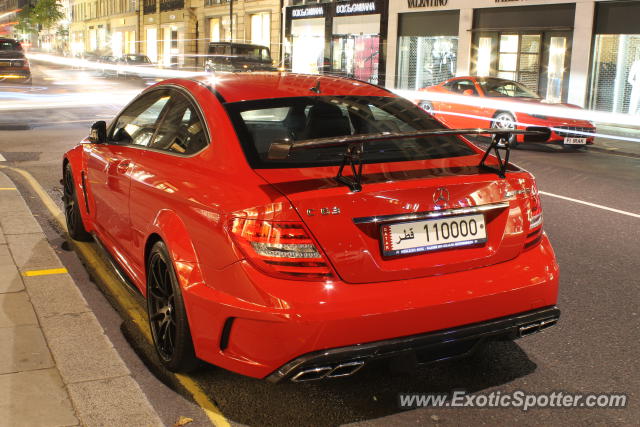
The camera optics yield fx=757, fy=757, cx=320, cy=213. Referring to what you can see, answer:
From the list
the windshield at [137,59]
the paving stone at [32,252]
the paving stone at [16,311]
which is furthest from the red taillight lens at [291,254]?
the windshield at [137,59]

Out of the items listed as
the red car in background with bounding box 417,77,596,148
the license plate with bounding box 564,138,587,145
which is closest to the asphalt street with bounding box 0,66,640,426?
the license plate with bounding box 564,138,587,145

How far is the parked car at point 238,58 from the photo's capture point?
30.3m

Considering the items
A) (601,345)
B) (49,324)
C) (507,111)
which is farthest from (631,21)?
(49,324)

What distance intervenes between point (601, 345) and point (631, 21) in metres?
19.6

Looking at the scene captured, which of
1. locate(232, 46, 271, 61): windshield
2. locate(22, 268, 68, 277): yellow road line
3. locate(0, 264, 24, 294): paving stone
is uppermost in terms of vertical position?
locate(232, 46, 271, 61): windshield

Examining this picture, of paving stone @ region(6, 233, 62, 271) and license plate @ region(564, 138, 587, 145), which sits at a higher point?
license plate @ region(564, 138, 587, 145)

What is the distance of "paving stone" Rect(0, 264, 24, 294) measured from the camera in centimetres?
516

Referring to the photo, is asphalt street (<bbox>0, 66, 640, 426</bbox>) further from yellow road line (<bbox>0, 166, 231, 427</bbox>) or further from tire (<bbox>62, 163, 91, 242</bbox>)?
tire (<bbox>62, 163, 91, 242</bbox>)

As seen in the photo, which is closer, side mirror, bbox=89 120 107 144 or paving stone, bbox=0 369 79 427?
paving stone, bbox=0 369 79 427

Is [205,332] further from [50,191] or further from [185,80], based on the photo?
[50,191]

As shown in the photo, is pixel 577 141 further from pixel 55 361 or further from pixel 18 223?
→ pixel 55 361

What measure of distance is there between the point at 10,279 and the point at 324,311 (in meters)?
3.18

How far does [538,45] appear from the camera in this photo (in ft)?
81.4

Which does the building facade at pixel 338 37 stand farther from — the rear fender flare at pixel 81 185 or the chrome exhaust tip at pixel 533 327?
the chrome exhaust tip at pixel 533 327
